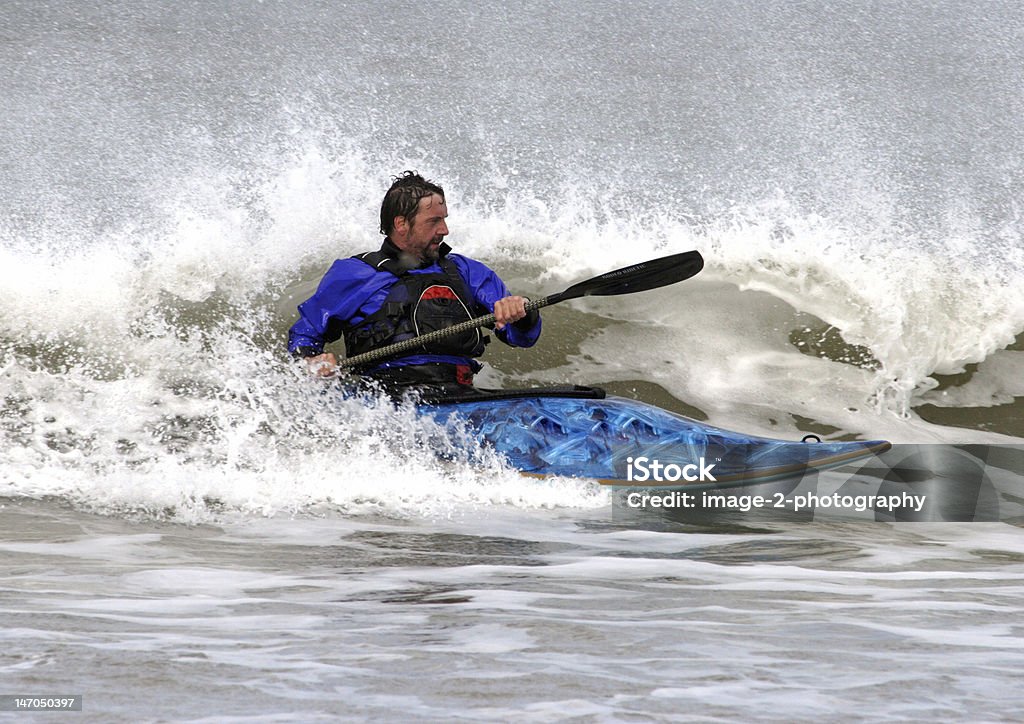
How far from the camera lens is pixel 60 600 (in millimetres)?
2490

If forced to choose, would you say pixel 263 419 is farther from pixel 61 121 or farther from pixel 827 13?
pixel 827 13

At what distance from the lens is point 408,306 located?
4.38 meters

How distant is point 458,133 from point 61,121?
24.9 feet

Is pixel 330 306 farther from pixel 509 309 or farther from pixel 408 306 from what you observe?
pixel 509 309

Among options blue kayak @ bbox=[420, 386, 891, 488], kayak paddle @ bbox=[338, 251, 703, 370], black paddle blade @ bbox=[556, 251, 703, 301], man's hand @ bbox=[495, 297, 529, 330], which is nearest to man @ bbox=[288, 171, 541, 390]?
man's hand @ bbox=[495, 297, 529, 330]

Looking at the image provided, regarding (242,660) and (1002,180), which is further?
Answer: (1002,180)

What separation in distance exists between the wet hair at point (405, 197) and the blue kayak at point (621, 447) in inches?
30.2

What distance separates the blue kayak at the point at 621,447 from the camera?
13.7ft

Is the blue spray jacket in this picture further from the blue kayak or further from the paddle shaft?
the blue kayak

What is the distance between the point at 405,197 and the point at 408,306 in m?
0.45

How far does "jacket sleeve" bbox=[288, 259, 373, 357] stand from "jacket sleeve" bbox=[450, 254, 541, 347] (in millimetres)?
400

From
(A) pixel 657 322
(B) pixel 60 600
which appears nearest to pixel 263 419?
(B) pixel 60 600

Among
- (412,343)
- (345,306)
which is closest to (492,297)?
(412,343)

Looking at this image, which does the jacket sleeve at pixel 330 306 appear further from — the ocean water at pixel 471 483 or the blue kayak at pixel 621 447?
the blue kayak at pixel 621 447
